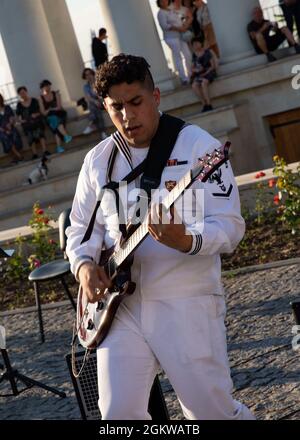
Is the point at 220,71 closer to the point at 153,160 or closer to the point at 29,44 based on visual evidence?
the point at 29,44

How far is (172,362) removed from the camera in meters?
4.90

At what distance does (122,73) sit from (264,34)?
1500 centimetres

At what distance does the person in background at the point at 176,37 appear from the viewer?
1977cm

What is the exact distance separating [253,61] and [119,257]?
50.2ft

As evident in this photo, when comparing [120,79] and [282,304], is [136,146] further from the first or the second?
[282,304]

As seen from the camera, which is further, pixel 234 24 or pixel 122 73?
pixel 234 24

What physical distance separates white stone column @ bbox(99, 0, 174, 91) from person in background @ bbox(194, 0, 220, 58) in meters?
0.89

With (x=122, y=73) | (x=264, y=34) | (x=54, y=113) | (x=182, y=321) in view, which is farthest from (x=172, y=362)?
(x=54, y=113)

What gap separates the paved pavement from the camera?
282 inches

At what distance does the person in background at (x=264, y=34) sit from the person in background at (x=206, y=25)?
90 centimetres

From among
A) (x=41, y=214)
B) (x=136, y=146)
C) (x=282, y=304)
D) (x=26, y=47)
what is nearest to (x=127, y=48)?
(x=26, y=47)

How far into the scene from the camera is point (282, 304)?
9180 mm

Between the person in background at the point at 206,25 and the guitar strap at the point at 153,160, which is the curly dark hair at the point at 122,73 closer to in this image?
the guitar strap at the point at 153,160

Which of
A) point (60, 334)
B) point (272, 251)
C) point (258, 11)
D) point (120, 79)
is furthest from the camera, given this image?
point (258, 11)
